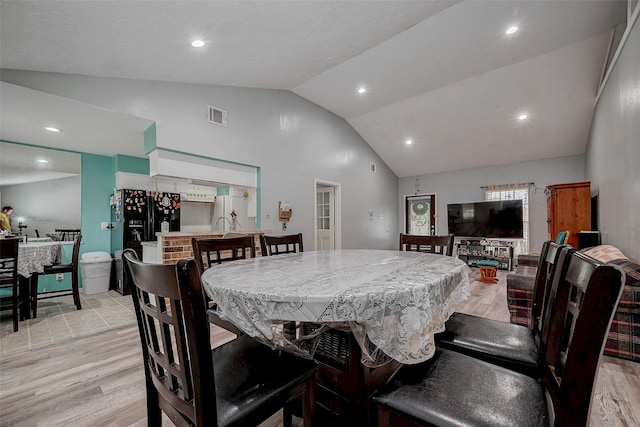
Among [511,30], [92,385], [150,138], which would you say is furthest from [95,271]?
[511,30]

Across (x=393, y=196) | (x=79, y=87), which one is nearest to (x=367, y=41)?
A: (x=79, y=87)

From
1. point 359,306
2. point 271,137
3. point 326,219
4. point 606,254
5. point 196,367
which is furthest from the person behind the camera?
point 326,219

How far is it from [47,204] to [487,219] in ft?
28.0

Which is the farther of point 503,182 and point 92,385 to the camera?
point 503,182

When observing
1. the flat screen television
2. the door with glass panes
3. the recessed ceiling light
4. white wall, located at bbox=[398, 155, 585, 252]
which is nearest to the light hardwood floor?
the recessed ceiling light

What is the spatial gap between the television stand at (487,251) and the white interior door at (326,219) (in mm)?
3190

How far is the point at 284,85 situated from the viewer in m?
4.12

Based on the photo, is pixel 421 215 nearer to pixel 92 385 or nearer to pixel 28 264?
pixel 92 385

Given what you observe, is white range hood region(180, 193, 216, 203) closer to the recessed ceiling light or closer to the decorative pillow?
the recessed ceiling light

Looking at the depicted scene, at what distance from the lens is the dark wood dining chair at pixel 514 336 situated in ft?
3.60

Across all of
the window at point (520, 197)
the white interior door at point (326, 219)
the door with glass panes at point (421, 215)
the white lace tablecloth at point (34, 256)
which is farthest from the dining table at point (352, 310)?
the door with glass panes at point (421, 215)

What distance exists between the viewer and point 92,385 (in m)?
1.79

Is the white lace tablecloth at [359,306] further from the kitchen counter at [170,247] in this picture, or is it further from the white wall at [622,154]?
the white wall at [622,154]

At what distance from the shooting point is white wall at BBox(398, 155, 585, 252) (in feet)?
19.1
